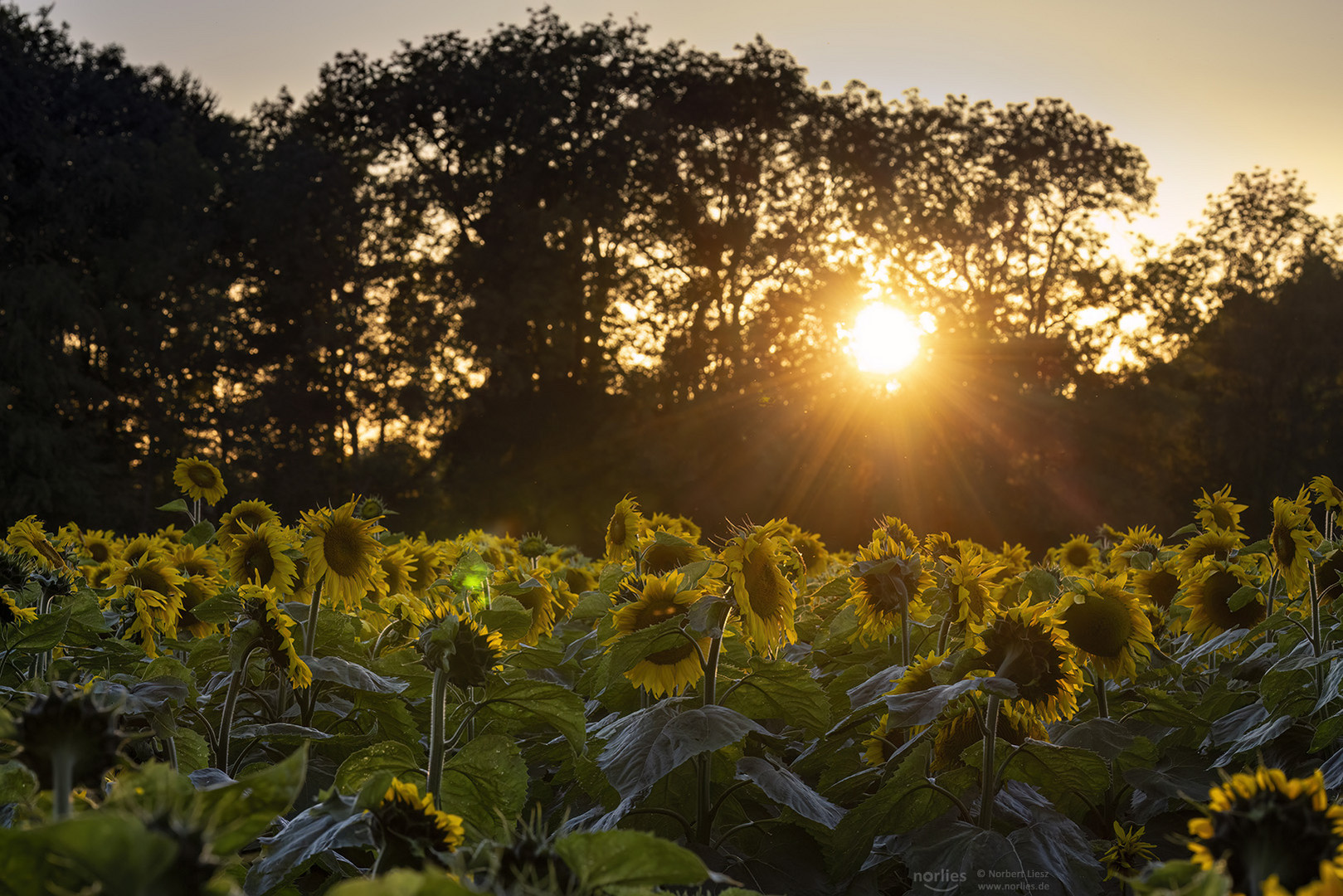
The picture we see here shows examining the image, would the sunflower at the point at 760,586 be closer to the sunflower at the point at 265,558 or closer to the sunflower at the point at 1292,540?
the sunflower at the point at 265,558

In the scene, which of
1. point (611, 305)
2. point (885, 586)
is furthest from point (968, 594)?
point (611, 305)

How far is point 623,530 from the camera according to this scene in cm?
452

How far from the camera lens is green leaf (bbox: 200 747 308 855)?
0.76 metres

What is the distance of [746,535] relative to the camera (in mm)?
2375

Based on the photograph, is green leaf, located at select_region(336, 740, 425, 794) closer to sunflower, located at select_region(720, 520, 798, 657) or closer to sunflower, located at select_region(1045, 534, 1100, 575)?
sunflower, located at select_region(720, 520, 798, 657)

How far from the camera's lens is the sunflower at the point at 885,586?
278 cm

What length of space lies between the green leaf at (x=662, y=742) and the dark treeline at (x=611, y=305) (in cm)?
2091

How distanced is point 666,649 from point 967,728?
24.7 inches

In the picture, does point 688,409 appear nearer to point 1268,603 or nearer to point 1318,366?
point 1318,366

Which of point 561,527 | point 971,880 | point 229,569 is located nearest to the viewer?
point 971,880

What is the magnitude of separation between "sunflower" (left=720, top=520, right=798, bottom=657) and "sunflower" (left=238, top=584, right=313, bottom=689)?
908 mm

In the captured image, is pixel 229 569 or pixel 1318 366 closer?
pixel 229 569

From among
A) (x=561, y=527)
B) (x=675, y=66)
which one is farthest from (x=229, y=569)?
(x=675, y=66)

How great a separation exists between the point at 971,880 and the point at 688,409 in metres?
23.0
